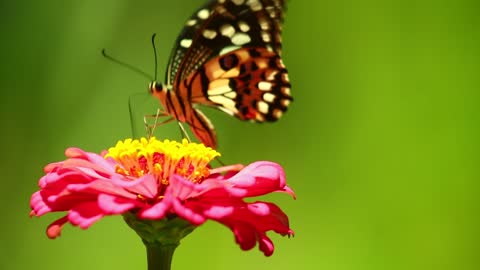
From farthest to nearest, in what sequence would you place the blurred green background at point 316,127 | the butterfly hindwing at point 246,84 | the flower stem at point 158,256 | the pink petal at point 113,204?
the blurred green background at point 316,127 → the butterfly hindwing at point 246,84 → the flower stem at point 158,256 → the pink petal at point 113,204

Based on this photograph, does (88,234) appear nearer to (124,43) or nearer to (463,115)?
A: (124,43)

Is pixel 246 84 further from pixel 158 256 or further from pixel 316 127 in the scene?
pixel 316 127

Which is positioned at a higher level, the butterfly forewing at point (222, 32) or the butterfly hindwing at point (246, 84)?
the butterfly forewing at point (222, 32)

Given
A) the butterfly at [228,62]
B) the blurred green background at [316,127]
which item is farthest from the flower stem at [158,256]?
the blurred green background at [316,127]

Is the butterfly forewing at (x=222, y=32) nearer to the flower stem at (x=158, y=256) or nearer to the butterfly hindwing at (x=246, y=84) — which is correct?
the butterfly hindwing at (x=246, y=84)

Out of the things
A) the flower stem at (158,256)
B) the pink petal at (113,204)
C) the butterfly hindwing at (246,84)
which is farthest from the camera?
the butterfly hindwing at (246,84)

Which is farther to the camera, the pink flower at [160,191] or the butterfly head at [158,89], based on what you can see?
the butterfly head at [158,89]

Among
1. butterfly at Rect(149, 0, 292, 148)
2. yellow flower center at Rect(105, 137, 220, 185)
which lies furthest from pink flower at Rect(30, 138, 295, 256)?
butterfly at Rect(149, 0, 292, 148)

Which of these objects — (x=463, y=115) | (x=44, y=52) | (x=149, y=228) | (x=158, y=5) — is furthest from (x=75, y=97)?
(x=149, y=228)
